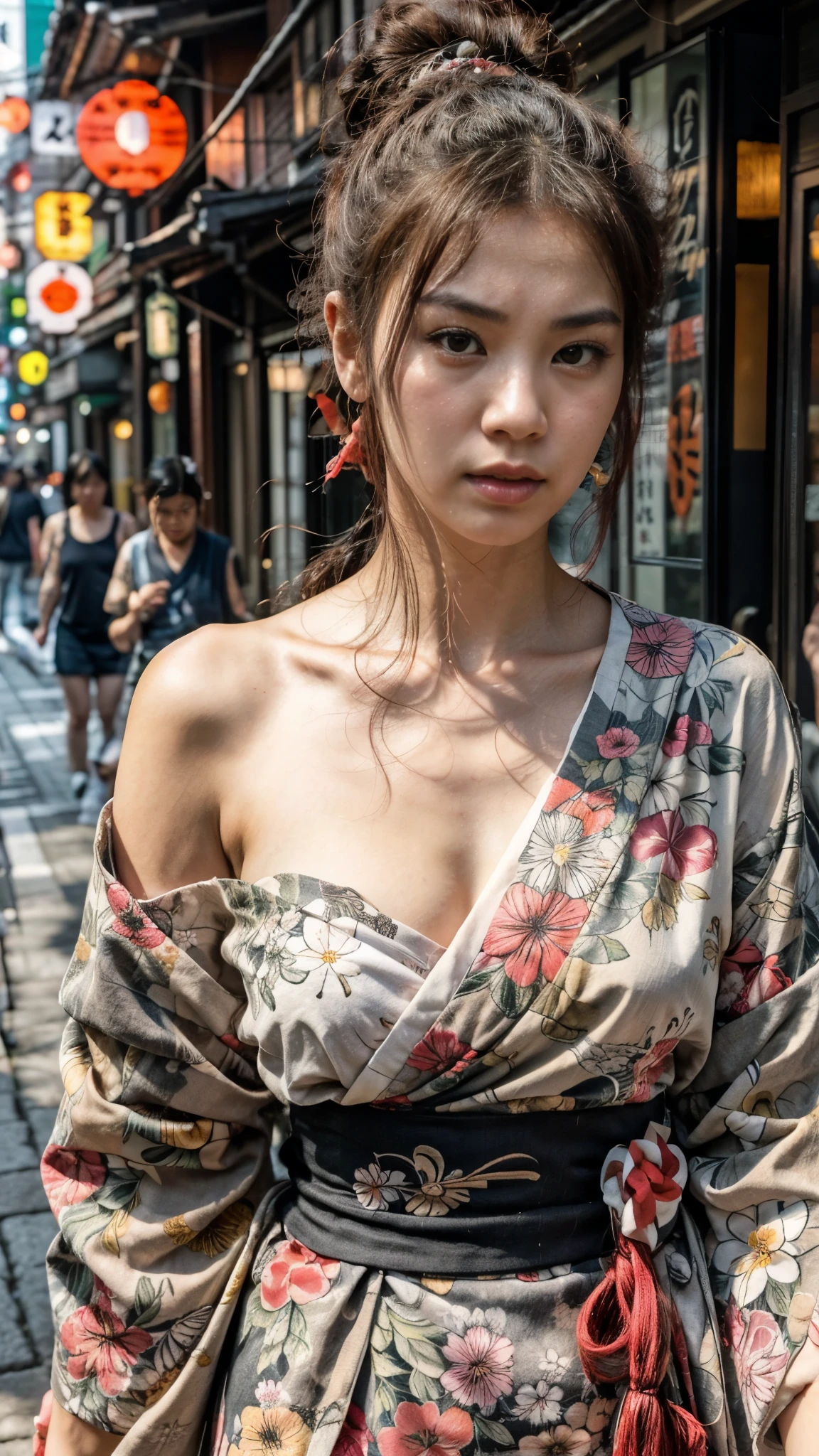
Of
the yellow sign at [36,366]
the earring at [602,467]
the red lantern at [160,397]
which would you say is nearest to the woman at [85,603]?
the earring at [602,467]

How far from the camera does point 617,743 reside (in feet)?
4.94

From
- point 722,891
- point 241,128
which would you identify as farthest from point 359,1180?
point 241,128

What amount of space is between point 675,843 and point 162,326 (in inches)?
590

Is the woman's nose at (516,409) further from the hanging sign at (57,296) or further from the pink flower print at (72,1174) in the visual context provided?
the hanging sign at (57,296)

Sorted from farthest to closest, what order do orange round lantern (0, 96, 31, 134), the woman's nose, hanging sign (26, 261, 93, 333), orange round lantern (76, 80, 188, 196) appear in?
orange round lantern (0, 96, 31, 134), hanging sign (26, 261, 93, 333), orange round lantern (76, 80, 188, 196), the woman's nose

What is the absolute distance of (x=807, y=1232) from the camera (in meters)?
1.41

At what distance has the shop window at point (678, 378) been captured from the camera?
4.30 meters

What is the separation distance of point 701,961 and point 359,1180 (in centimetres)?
42

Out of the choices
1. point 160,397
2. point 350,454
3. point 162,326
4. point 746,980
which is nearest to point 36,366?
Result: point 160,397

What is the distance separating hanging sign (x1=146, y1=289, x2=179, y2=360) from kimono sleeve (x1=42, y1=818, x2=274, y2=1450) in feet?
46.1

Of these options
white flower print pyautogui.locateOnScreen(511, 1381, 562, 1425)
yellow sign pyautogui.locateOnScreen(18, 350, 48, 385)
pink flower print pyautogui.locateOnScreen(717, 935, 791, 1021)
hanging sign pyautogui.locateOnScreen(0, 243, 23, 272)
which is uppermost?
hanging sign pyautogui.locateOnScreen(0, 243, 23, 272)

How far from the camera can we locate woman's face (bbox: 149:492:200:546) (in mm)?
6789

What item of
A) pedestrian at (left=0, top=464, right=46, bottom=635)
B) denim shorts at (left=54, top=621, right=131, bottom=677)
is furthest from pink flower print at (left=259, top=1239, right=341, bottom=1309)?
pedestrian at (left=0, top=464, right=46, bottom=635)

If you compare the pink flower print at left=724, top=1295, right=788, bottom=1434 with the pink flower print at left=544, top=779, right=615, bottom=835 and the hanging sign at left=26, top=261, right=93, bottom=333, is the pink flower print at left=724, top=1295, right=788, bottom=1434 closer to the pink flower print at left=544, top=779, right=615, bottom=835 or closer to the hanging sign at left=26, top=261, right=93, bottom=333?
the pink flower print at left=544, top=779, right=615, bottom=835
